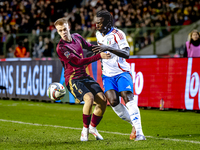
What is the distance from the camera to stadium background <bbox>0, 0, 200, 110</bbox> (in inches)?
449

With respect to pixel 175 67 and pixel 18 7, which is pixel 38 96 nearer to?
pixel 175 67

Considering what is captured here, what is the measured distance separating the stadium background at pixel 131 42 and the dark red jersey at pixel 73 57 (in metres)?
5.23

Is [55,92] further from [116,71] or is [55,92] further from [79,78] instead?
[116,71]

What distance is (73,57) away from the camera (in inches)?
251

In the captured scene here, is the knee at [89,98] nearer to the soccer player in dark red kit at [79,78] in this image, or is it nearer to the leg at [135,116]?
the soccer player in dark red kit at [79,78]

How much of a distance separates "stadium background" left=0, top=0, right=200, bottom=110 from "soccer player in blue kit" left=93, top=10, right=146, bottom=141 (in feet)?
16.2

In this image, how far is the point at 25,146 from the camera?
596cm

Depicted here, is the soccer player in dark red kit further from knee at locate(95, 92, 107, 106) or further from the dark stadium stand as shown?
the dark stadium stand

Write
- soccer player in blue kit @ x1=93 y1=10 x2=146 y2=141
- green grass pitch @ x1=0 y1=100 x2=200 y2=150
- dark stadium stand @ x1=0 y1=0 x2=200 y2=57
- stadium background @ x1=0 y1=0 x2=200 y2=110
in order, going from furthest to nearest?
dark stadium stand @ x1=0 y1=0 x2=200 y2=57
stadium background @ x1=0 y1=0 x2=200 y2=110
soccer player in blue kit @ x1=93 y1=10 x2=146 y2=141
green grass pitch @ x1=0 y1=100 x2=200 y2=150

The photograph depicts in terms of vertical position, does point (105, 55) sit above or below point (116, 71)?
above

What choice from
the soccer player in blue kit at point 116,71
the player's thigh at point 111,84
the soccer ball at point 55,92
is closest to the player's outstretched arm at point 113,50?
the soccer player in blue kit at point 116,71

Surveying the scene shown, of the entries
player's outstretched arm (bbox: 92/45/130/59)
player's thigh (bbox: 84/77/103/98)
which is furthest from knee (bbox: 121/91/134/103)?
player's outstretched arm (bbox: 92/45/130/59)

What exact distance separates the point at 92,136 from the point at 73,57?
5.27 ft

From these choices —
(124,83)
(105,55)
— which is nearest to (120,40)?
(105,55)
